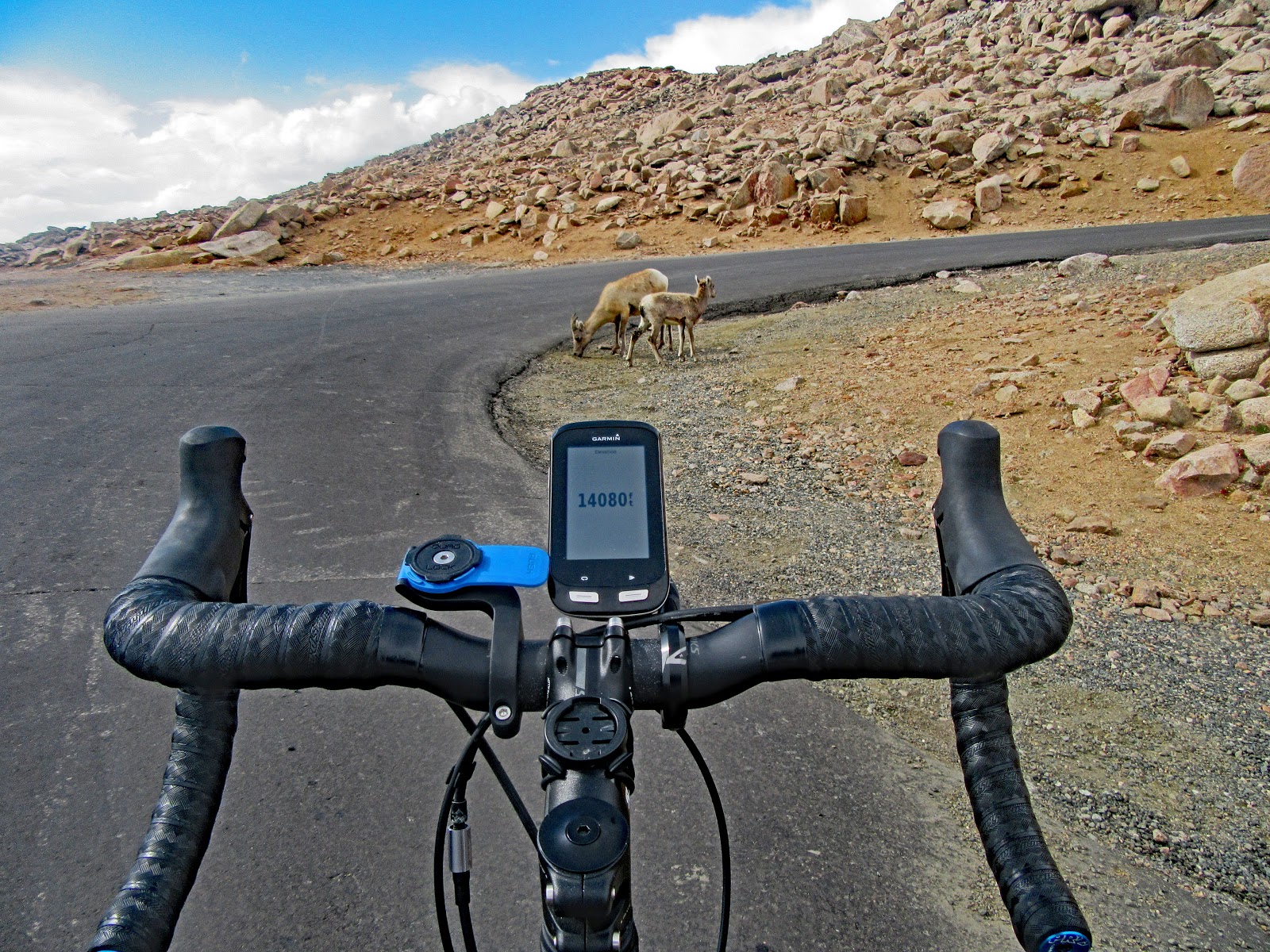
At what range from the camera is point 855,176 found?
25.6 meters

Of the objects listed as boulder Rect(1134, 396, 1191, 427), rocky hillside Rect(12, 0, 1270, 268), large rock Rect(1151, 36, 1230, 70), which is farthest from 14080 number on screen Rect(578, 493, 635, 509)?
large rock Rect(1151, 36, 1230, 70)

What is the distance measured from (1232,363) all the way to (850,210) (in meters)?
17.5

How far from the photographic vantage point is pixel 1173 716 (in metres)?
3.81

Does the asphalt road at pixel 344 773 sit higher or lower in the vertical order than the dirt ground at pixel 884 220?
lower

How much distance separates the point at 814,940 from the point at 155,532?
15.3 feet

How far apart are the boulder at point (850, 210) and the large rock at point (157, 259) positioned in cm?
1627

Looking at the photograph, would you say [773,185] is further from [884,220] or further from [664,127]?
[664,127]

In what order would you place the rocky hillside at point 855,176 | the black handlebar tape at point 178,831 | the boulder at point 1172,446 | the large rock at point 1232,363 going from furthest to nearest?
the rocky hillside at point 855,176 → the large rock at point 1232,363 → the boulder at point 1172,446 → the black handlebar tape at point 178,831

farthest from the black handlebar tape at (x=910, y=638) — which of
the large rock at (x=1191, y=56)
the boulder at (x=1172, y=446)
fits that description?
the large rock at (x=1191, y=56)

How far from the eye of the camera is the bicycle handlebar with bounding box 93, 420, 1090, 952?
3.73 ft

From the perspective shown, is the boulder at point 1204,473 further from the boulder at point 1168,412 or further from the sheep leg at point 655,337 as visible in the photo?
the sheep leg at point 655,337

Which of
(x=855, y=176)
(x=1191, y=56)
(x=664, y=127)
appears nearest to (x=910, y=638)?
(x=855, y=176)

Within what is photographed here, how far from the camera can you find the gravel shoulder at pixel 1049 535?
304 centimetres

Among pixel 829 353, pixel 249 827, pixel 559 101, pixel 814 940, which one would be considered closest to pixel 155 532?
pixel 249 827
